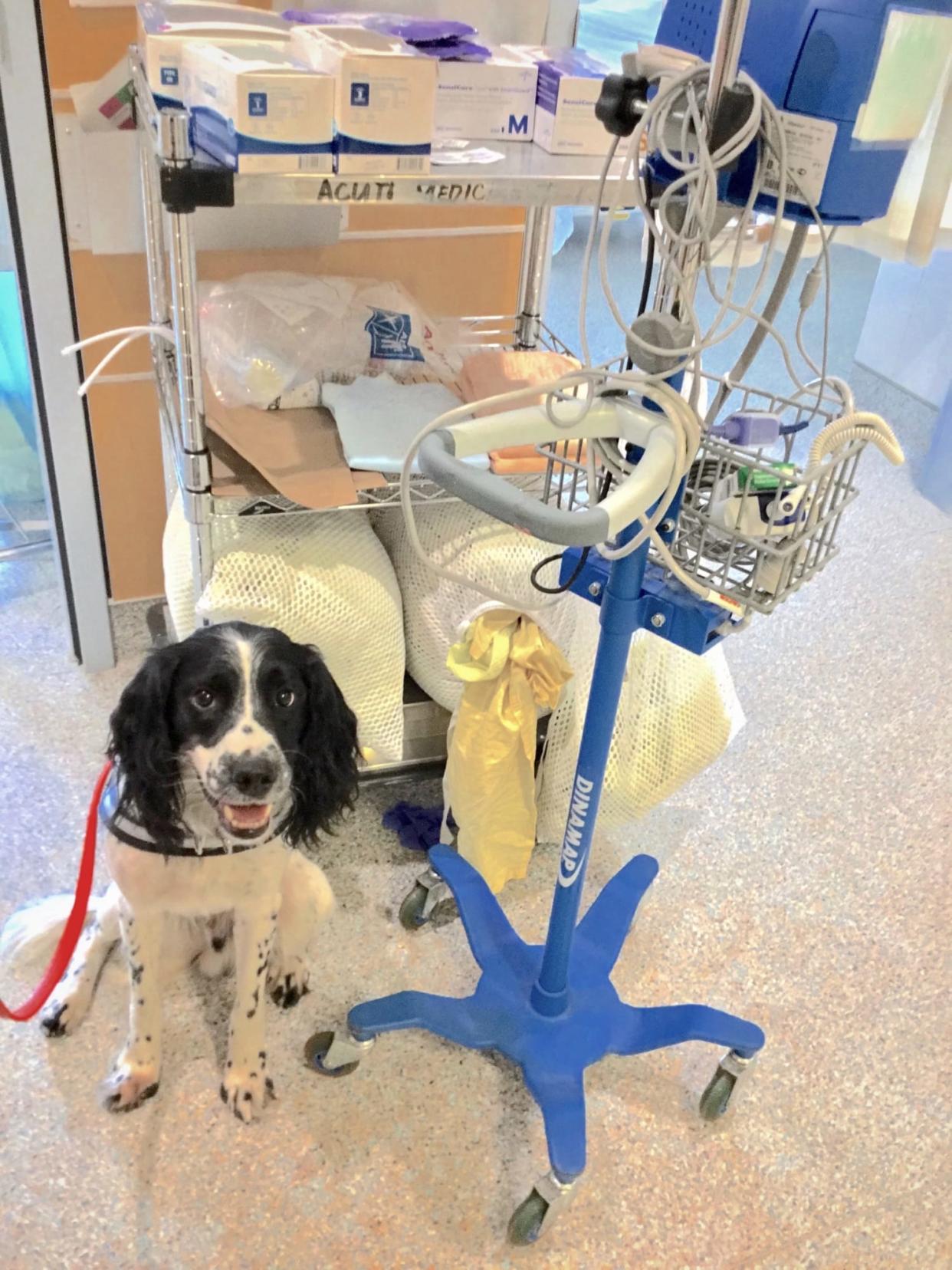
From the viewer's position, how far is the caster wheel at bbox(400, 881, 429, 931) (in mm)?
1504

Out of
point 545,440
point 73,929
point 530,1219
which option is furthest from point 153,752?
point 530,1219

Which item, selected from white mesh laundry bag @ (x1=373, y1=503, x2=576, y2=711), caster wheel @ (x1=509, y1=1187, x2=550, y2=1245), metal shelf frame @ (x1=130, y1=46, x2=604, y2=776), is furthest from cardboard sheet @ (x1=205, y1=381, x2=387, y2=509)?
caster wheel @ (x1=509, y1=1187, x2=550, y2=1245)

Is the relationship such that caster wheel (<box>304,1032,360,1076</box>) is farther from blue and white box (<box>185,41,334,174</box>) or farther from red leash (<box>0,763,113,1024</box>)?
blue and white box (<box>185,41,334,174</box>)

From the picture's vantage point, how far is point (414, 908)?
1505 millimetres

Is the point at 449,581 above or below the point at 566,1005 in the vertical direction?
above

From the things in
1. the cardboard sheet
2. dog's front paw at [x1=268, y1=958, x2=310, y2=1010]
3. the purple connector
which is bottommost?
dog's front paw at [x1=268, y1=958, x2=310, y2=1010]

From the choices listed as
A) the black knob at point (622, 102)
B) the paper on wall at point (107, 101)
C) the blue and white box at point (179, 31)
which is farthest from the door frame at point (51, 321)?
the black knob at point (622, 102)

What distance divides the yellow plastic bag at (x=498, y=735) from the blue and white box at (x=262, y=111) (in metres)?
0.61

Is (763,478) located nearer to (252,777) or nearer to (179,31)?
(252,777)

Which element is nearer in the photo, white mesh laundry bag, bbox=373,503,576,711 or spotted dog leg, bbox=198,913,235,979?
spotted dog leg, bbox=198,913,235,979

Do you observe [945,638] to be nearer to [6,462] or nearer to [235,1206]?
[235,1206]

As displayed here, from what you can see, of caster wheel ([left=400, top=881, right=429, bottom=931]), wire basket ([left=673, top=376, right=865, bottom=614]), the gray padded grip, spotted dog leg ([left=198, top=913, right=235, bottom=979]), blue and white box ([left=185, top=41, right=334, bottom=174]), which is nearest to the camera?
the gray padded grip

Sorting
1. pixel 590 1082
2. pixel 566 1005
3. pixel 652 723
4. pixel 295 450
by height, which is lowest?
pixel 590 1082

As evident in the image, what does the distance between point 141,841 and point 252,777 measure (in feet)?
0.55
